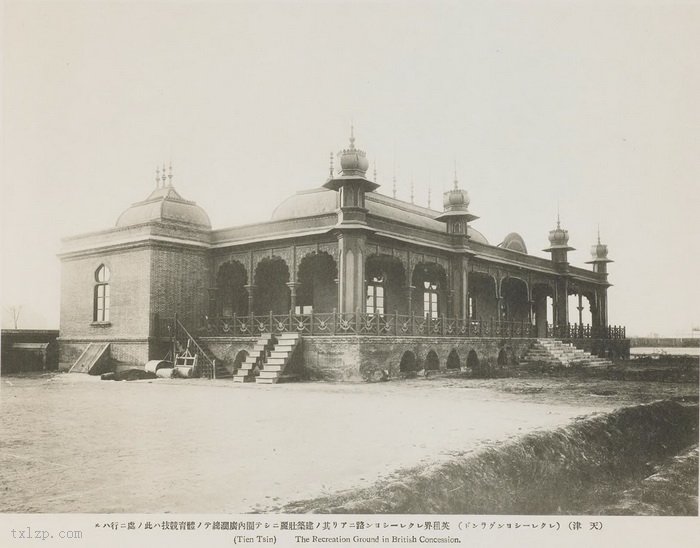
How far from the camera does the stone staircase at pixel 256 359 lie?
16.7 m

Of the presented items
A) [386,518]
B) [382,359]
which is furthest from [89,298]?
[386,518]

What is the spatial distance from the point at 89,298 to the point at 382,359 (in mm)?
10310

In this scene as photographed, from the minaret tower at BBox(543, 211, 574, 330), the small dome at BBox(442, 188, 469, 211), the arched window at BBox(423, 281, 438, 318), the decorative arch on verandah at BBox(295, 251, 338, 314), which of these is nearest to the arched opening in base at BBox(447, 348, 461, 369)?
the decorative arch on verandah at BBox(295, 251, 338, 314)

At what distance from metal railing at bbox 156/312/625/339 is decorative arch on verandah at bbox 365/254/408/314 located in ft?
4.11

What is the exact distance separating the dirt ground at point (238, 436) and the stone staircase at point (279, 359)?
154cm

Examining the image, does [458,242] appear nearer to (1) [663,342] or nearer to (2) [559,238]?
(2) [559,238]

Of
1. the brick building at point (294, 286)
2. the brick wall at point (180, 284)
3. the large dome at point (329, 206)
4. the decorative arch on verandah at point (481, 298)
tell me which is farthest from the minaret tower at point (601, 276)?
the brick wall at point (180, 284)

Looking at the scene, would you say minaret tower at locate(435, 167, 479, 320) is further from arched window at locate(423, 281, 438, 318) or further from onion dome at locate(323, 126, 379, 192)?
onion dome at locate(323, 126, 379, 192)

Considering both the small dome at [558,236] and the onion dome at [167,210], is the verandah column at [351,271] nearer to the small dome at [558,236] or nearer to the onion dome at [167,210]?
the onion dome at [167,210]

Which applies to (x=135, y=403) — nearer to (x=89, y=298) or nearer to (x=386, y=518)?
(x=386, y=518)

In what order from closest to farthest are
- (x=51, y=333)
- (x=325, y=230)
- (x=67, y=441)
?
(x=67, y=441) < (x=325, y=230) < (x=51, y=333)

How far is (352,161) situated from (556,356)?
1230cm

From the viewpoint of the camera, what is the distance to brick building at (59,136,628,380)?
57.2 feet

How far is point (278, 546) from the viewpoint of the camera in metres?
5.84
